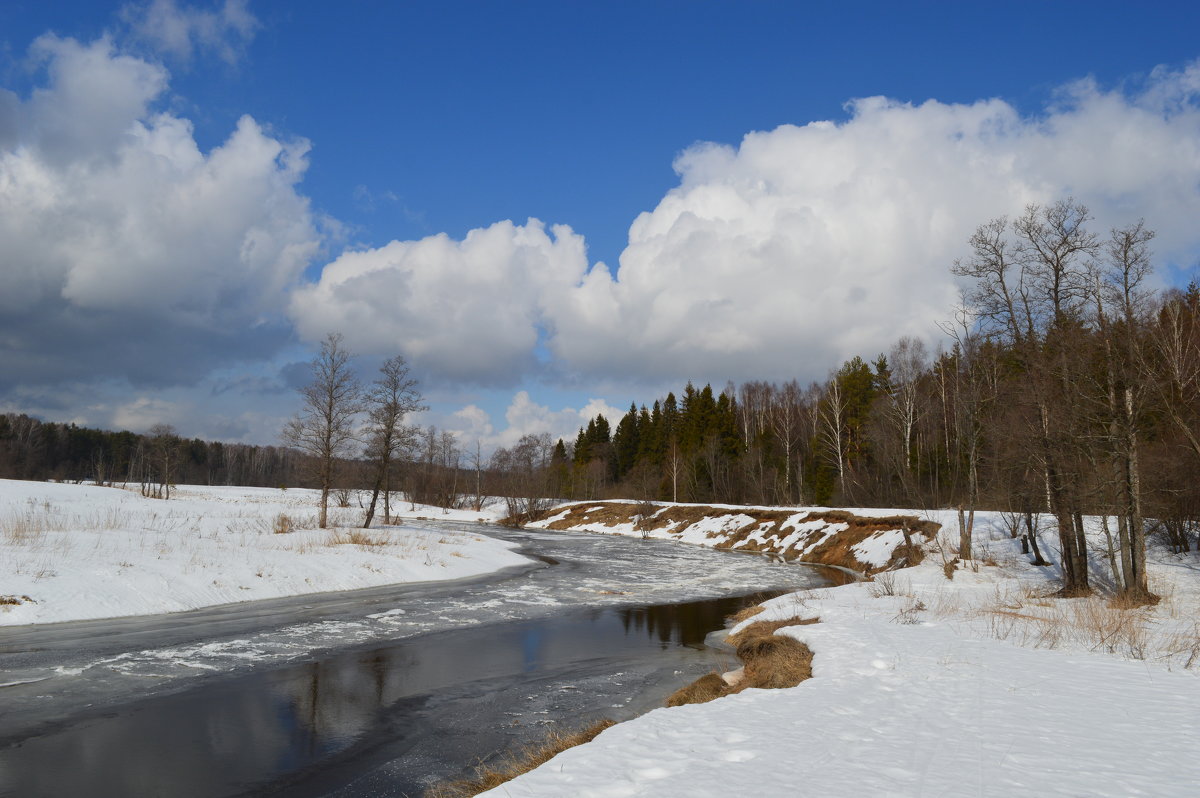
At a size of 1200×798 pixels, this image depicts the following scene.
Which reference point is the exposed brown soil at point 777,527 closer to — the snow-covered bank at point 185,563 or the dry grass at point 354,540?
the snow-covered bank at point 185,563

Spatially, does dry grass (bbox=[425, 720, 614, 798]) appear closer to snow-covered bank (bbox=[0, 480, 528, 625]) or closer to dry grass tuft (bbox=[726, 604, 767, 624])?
dry grass tuft (bbox=[726, 604, 767, 624])

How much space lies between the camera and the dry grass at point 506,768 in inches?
279

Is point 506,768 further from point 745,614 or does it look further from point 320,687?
point 745,614

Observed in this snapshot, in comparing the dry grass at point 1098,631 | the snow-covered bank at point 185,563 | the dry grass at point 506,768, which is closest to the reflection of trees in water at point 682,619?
the dry grass at point 1098,631

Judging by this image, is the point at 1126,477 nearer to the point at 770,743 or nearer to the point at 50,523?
the point at 770,743

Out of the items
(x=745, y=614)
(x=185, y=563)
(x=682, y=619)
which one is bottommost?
(x=682, y=619)

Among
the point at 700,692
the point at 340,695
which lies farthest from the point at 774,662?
the point at 340,695

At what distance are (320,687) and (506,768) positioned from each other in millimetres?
5463

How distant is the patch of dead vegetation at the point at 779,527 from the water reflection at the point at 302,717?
776 inches

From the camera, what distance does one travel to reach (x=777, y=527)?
4681cm

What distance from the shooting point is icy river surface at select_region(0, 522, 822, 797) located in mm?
7922

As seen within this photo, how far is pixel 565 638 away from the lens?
16.7 metres

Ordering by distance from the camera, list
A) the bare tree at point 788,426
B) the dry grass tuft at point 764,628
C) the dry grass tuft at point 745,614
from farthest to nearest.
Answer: the bare tree at point 788,426 → the dry grass tuft at point 745,614 → the dry grass tuft at point 764,628

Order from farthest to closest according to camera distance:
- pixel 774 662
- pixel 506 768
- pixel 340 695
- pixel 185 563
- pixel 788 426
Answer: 1. pixel 788 426
2. pixel 185 563
3. pixel 774 662
4. pixel 340 695
5. pixel 506 768
